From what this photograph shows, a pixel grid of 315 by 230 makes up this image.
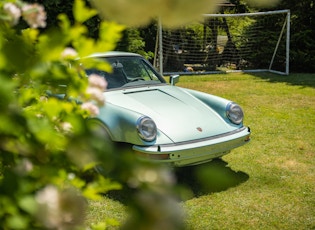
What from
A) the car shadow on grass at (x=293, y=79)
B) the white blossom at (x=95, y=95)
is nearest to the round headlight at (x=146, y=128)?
the white blossom at (x=95, y=95)

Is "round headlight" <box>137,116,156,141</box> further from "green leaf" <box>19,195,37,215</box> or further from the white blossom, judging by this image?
"green leaf" <box>19,195,37,215</box>

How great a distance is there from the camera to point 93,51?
0.63 metres

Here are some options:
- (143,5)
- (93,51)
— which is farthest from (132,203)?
(93,51)

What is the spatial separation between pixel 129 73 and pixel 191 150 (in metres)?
1.37

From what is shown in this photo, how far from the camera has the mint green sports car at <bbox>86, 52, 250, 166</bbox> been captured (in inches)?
130

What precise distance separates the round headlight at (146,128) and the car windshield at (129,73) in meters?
0.96

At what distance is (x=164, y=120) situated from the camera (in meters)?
3.53

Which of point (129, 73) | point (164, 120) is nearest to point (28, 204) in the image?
point (164, 120)

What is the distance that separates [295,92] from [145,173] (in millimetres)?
8443

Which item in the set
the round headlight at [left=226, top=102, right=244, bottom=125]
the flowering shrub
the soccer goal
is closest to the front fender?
the round headlight at [left=226, top=102, right=244, bottom=125]

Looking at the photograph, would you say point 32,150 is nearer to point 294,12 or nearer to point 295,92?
point 295,92

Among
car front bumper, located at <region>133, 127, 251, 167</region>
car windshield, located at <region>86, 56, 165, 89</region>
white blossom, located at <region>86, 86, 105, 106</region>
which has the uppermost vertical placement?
white blossom, located at <region>86, 86, 105, 106</region>

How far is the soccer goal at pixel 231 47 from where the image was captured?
38.7 feet

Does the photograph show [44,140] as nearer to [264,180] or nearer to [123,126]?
[264,180]
